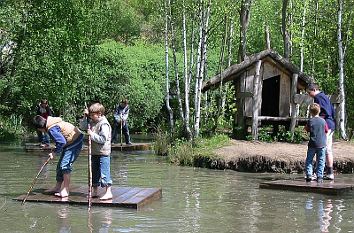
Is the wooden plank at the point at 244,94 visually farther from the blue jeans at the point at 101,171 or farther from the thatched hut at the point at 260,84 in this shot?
the blue jeans at the point at 101,171

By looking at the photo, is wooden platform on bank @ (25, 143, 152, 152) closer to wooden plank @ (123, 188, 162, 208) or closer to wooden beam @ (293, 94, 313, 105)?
wooden beam @ (293, 94, 313, 105)

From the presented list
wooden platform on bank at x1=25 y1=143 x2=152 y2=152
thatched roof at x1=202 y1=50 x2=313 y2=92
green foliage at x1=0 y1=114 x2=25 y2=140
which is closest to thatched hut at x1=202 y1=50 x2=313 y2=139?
thatched roof at x1=202 y1=50 x2=313 y2=92

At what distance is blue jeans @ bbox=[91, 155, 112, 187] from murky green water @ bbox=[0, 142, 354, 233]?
0.60 metres

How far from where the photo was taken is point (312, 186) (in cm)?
1373

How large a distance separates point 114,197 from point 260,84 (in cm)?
1163

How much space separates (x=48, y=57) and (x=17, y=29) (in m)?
1.65

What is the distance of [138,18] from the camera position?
174ft

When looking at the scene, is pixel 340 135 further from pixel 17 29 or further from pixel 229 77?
pixel 17 29

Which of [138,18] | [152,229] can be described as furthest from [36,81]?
[138,18]

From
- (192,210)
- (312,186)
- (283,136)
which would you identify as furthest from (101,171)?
(283,136)

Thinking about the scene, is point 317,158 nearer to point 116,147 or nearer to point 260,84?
point 260,84

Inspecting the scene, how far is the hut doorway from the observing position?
25.5m

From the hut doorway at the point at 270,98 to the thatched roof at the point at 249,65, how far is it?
268cm

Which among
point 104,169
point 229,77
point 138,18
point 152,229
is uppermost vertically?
point 138,18
